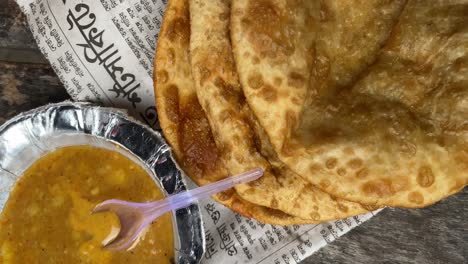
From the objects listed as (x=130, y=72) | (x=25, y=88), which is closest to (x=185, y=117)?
(x=130, y=72)

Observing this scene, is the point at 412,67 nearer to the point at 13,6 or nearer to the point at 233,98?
the point at 233,98

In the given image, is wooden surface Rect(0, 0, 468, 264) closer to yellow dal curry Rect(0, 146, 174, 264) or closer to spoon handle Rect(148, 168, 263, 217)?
yellow dal curry Rect(0, 146, 174, 264)

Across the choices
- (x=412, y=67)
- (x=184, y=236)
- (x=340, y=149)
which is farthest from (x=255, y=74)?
(x=184, y=236)

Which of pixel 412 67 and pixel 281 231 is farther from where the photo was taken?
pixel 281 231

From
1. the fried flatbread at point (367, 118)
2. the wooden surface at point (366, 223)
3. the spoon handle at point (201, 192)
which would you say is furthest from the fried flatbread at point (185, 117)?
the wooden surface at point (366, 223)

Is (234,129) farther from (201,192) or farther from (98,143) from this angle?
(98,143)

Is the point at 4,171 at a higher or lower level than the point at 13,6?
lower

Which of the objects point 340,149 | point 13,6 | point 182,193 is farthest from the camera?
point 13,6
